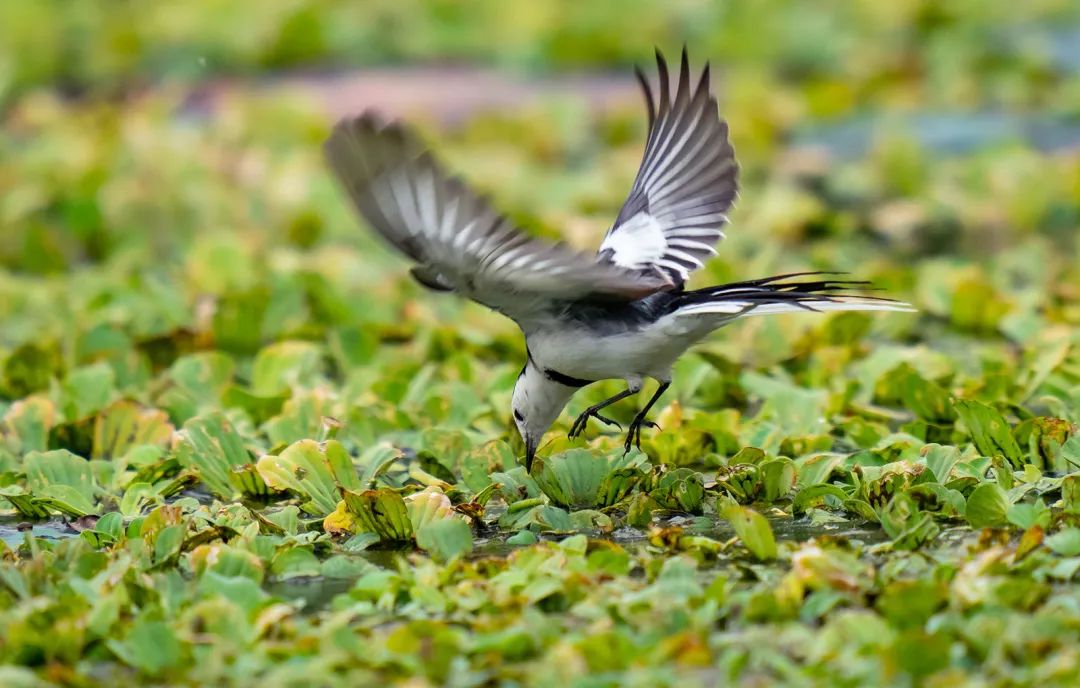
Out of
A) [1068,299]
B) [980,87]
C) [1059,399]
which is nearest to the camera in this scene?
[1059,399]

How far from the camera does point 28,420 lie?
5.17 m

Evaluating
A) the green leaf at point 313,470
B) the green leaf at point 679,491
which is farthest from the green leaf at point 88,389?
the green leaf at point 679,491

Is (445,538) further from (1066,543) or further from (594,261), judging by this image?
(1066,543)

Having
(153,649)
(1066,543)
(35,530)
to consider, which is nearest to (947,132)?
(1066,543)

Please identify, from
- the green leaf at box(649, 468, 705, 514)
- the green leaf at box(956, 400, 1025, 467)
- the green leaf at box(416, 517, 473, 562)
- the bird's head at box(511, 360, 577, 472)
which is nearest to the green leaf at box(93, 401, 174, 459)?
the bird's head at box(511, 360, 577, 472)

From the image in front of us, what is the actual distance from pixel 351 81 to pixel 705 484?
7.53 m

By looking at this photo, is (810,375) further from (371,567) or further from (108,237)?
(108,237)

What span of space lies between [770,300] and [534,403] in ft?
3.11

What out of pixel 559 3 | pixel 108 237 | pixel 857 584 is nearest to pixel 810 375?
pixel 857 584

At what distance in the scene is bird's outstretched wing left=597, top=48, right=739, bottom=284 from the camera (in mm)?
5051

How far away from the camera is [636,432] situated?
4.91 metres

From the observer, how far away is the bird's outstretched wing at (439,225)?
3658 millimetres

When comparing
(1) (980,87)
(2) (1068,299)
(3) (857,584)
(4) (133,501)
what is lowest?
(4) (133,501)

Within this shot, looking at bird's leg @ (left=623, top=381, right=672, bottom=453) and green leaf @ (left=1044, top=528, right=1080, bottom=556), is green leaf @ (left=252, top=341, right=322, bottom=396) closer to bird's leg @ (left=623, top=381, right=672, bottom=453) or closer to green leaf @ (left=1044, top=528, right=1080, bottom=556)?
bird's leg @ (left=623, top=381, right=672, bottom=453)
